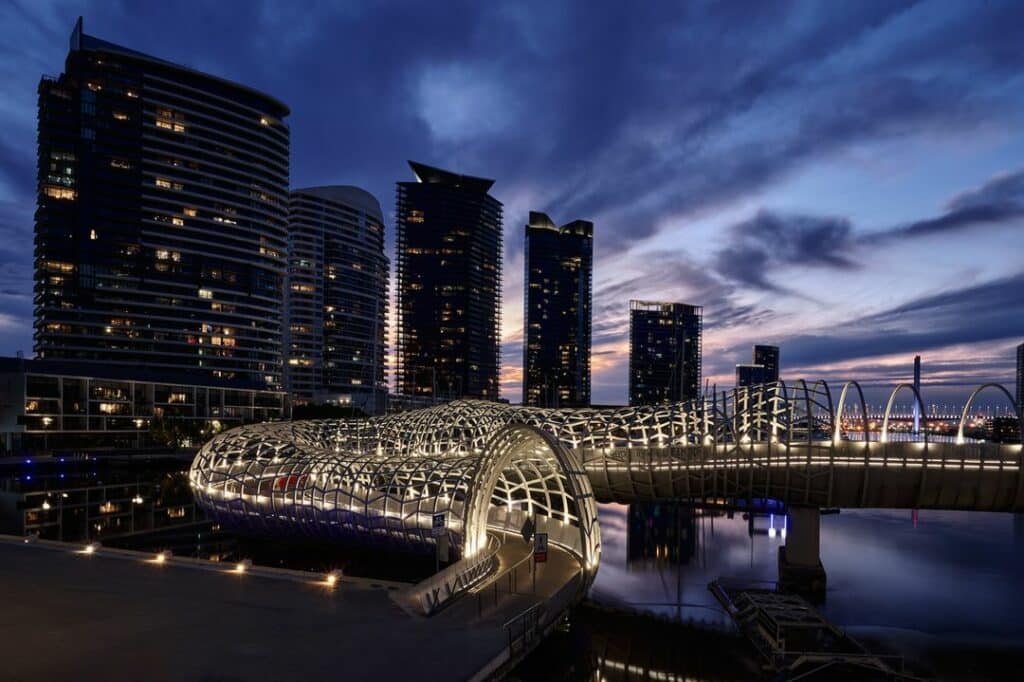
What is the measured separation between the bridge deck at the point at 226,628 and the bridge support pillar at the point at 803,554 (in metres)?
15.9

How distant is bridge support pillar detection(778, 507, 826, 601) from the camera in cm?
3431

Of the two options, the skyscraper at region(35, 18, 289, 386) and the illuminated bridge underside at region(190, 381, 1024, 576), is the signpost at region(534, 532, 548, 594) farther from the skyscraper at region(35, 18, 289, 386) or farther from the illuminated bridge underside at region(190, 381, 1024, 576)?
the skyscraper at region(35, 18, 289, 386)

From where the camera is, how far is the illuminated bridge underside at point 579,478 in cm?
2776

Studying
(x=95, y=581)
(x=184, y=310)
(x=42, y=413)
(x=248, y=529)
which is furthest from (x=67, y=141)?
(x=95, y=581)

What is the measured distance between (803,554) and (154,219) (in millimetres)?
140297

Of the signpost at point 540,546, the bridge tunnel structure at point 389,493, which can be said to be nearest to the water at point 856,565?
the bridge tunnel structure at point 389,493

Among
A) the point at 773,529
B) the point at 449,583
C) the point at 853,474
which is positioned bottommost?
the point at 773,529

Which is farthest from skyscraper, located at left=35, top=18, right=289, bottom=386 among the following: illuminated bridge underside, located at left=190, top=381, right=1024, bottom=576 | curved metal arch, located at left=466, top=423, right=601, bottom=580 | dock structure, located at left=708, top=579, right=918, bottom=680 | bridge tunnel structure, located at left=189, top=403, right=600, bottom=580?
dock structure, located at left=708, top=579, right=918, bottom=680

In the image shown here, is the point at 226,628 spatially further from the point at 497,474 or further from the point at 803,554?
the point at 803,554

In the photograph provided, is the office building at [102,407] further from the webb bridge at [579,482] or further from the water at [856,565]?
the water at [856,565]

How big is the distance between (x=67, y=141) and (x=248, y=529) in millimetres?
129522

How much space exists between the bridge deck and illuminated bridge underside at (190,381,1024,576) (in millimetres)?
5480

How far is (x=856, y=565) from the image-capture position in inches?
1623

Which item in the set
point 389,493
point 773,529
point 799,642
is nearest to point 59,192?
point 389,493
